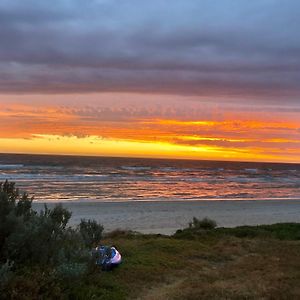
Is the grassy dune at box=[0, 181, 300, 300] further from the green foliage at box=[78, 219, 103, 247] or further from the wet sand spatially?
the wet sand

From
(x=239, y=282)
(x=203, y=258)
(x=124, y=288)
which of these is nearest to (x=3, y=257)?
(x=124, y=288)

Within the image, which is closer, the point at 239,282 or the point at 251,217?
the point at 239,282

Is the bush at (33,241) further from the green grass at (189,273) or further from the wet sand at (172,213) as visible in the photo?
the wet sand at (172,213)

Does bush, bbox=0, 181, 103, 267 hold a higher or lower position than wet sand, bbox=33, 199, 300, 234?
higher

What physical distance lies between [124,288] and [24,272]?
2.03 meters

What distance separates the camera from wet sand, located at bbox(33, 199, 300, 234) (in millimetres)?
18859

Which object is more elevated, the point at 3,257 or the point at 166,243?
the point at 3,257

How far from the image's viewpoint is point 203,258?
8938mm

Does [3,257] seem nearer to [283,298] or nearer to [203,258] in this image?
[283,298]

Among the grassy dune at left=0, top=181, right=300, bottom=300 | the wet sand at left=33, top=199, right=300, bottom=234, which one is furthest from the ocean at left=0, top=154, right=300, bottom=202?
the grassy dune at left=0, top=181, right=300, bottom=300

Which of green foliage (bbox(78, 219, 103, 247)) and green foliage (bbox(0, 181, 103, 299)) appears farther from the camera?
green foliage (bbox(78, 219, 103, 247))

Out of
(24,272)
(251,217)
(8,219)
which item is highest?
(8,219)

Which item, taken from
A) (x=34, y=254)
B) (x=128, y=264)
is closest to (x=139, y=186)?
(x=128, y=264)

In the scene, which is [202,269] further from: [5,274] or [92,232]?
[5,274]
